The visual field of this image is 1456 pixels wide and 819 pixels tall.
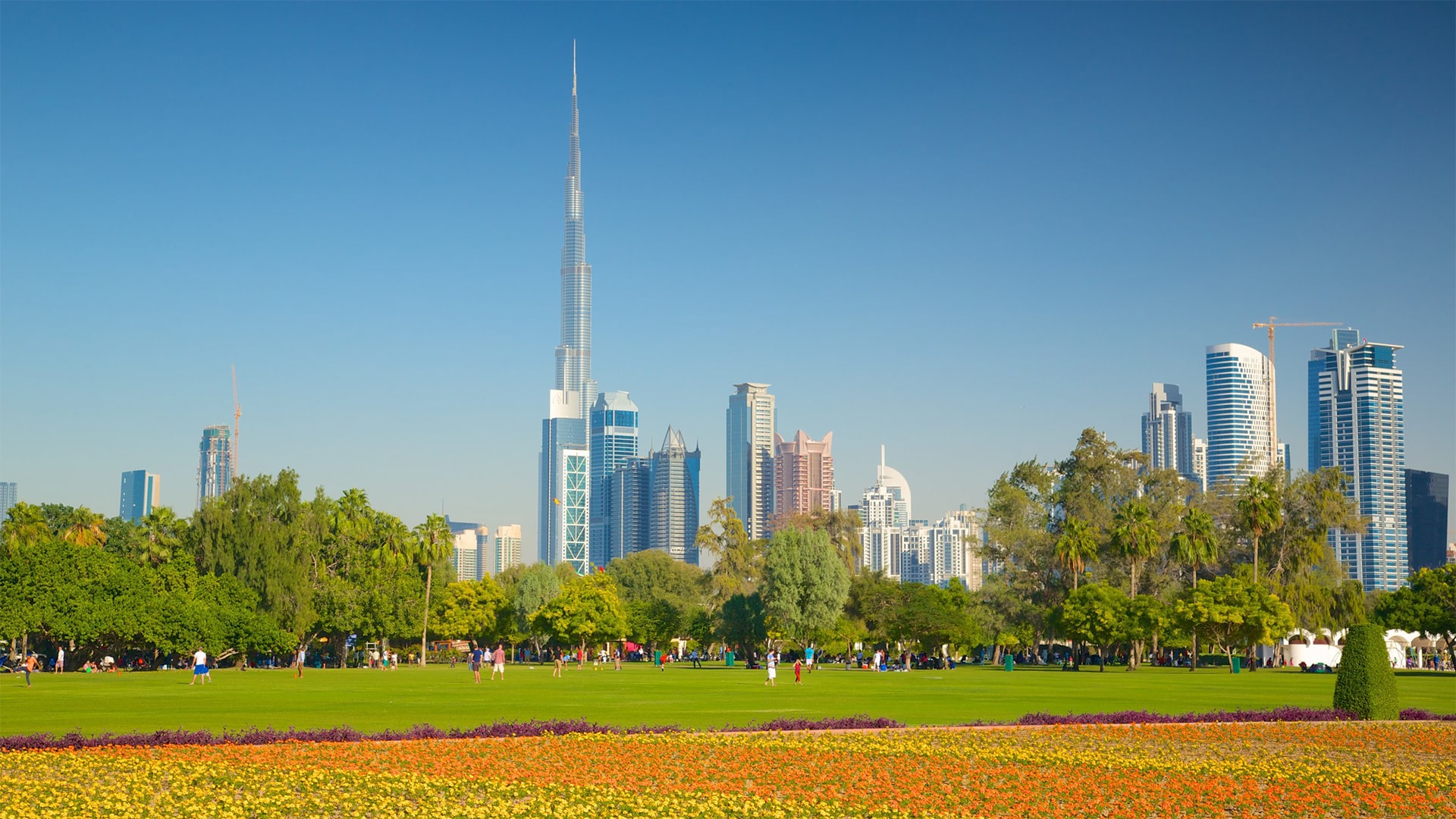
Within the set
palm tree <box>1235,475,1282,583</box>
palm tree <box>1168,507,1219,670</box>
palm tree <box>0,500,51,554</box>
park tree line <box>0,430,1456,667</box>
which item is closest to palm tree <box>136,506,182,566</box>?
park tree line <box>0,430,1456,667</box>

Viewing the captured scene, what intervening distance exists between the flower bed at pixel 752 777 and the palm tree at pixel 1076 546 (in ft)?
203

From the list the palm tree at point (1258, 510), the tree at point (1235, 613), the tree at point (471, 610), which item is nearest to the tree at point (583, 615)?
the tree at point (471, 610)

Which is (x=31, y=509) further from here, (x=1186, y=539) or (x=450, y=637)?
(x=1186, y=539)

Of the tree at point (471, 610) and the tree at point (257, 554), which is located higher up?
the tree at point (257, 554)

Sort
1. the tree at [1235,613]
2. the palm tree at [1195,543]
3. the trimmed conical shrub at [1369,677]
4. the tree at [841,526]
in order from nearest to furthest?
the trimmed conical shrub at [1369,677] → the tree at [1235,613] → the palm tree at [1195,543] → the tree at [841,526]

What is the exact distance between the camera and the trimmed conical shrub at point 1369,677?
2958 cm

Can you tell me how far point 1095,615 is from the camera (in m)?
77.9

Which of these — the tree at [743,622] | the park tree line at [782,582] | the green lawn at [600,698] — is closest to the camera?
the green lawn at [600,698]

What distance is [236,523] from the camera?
78750 millimetres

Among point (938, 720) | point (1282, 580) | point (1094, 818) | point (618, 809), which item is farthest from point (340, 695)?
point (1282, 580)

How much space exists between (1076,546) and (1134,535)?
395cm

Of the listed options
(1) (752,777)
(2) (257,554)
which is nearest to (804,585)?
(2) (257,554)

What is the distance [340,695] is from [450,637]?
2371 inches

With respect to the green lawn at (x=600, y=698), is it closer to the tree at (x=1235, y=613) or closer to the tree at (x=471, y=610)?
the tree at (x=1235, y=613)
